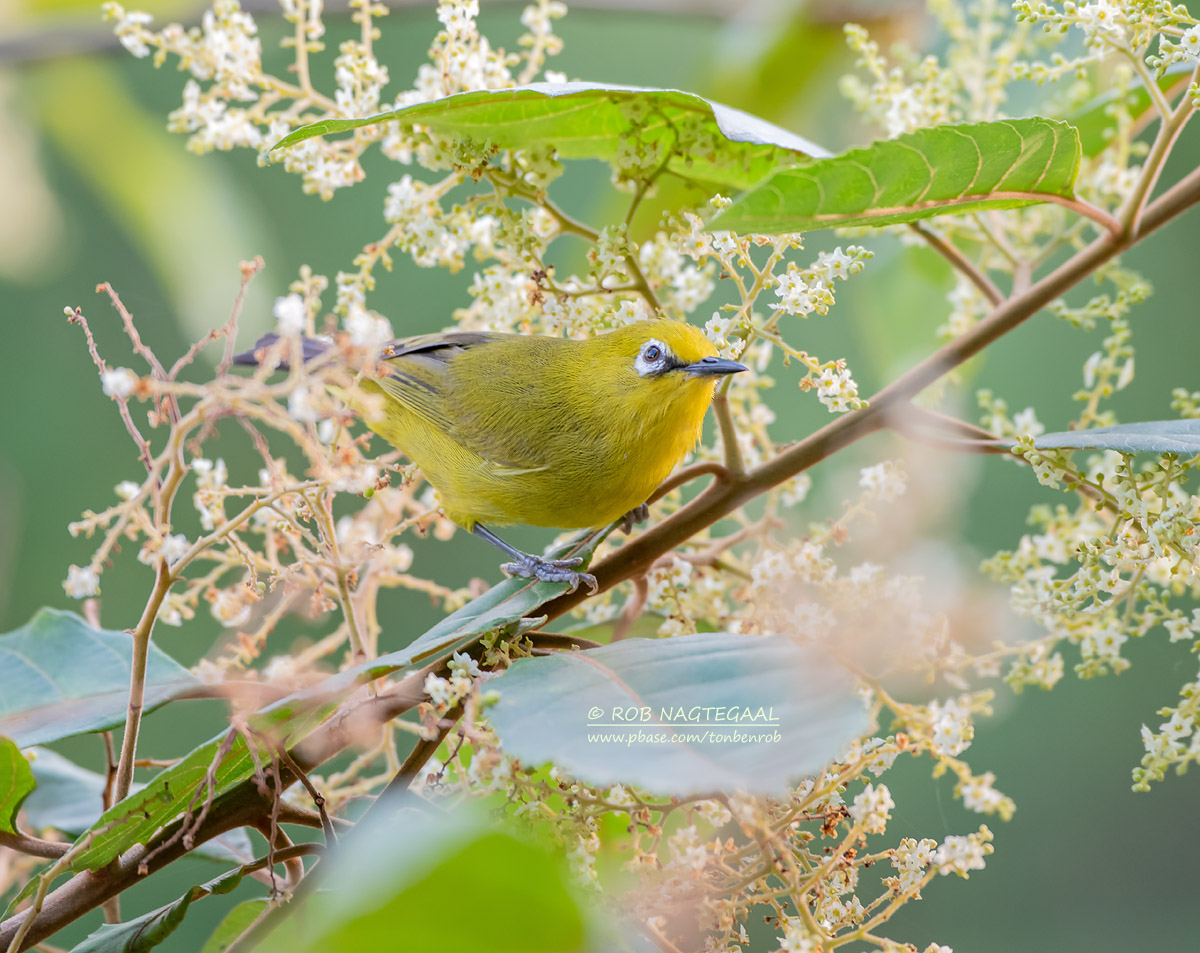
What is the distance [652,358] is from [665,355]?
4 cm

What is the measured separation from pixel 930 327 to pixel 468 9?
1030 millimetres

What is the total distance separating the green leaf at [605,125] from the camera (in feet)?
3.62

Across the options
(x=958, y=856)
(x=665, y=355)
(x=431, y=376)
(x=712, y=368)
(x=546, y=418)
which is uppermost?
(x=431, y=376)

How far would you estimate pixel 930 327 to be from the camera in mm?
1902

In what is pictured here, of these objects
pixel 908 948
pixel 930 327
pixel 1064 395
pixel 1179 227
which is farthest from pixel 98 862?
pixel 1179 227

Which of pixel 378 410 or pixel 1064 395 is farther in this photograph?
pixel 1064 395

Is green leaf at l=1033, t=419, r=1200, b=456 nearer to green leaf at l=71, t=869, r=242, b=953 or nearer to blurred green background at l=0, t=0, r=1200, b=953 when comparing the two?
blurred green background at l=0, t=0, r=1200, b=953

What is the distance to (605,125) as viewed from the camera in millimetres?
1336

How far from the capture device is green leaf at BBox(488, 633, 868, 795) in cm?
80

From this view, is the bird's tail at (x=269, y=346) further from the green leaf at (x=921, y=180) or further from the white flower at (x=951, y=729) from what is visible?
the white flower at (x=951, y=729)

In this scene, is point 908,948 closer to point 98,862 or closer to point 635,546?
point 635,546

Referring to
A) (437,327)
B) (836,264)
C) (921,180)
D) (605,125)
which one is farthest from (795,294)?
(437,327)

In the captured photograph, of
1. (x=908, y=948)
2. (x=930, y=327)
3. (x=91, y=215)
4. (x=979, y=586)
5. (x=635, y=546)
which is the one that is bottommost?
(x=908, y=948)

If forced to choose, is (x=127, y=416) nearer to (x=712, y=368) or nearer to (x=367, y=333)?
(x=367, y=333)
